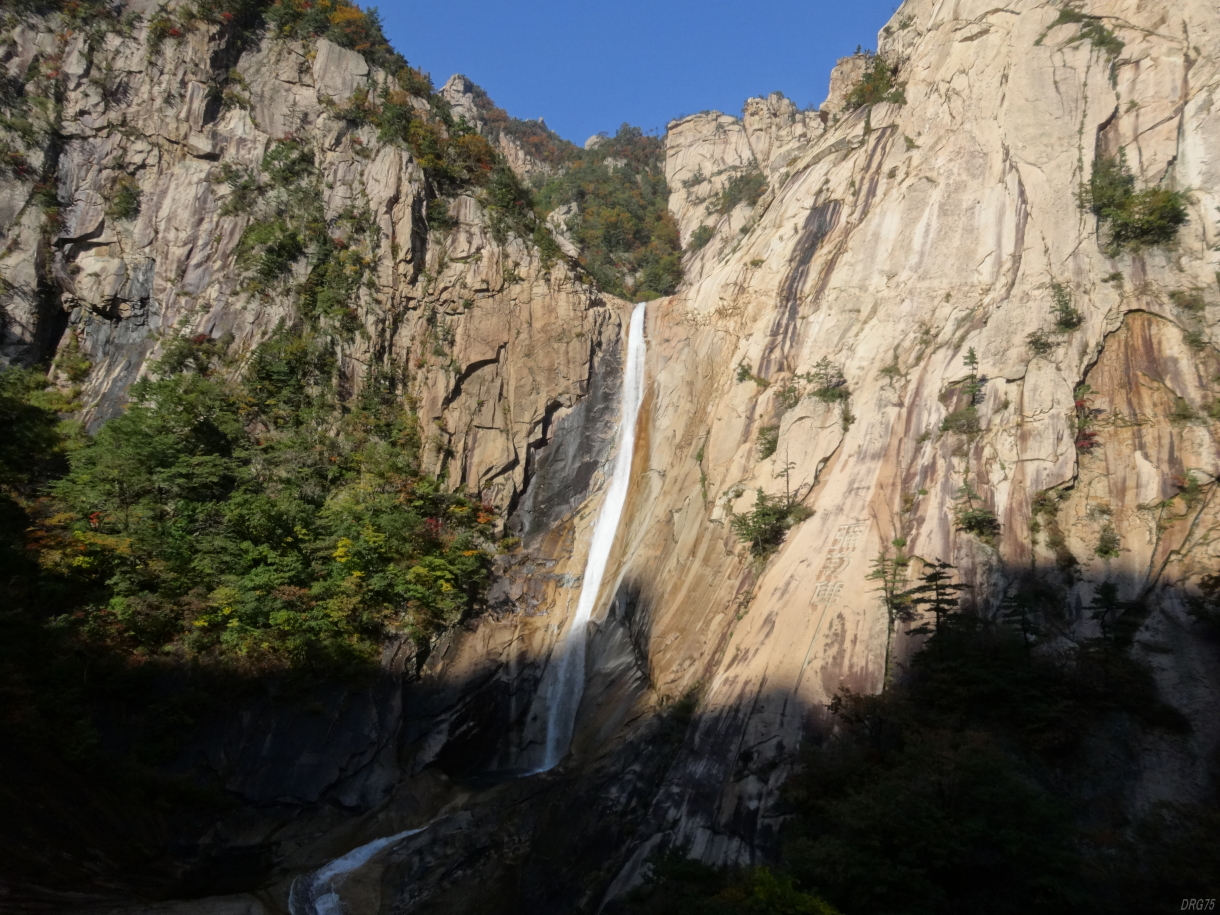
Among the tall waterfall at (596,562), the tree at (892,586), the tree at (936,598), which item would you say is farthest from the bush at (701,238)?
the tree at (936,598)

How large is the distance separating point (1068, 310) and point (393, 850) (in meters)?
18.4

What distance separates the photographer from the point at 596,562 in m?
20.6

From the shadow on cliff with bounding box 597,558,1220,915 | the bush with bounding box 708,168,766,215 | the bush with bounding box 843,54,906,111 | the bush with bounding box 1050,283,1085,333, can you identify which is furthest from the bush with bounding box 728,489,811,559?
the bush with bounding box 708,168,766,215

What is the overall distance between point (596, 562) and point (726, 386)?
681 cm

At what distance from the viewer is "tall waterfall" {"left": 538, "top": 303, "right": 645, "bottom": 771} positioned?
1747 centimetres

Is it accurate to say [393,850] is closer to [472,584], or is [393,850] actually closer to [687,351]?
[472,584]

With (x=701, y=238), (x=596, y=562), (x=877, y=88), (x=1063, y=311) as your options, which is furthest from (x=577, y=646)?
(x=701, y=238)

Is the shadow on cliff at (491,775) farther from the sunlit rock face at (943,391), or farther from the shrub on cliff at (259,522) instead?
the shrub on cliff at (259,522)

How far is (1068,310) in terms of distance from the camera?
1430 cm

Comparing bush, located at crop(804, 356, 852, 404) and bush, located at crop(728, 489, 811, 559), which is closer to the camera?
bush, located at crop(728, 489, 811, 559)

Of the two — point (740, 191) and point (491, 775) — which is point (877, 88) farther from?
point (491, 775)

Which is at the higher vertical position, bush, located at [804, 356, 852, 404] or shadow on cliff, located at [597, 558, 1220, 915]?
bush, located at [804, 356, 852, 404]

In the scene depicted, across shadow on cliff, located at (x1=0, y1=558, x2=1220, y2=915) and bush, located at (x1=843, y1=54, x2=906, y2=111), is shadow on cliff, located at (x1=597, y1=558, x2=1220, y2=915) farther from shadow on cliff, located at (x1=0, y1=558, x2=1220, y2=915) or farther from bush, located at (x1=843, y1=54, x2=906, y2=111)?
bush, located at (x1=843, y1=54, x2=906, y2=111)

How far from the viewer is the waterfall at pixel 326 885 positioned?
12320 mm
